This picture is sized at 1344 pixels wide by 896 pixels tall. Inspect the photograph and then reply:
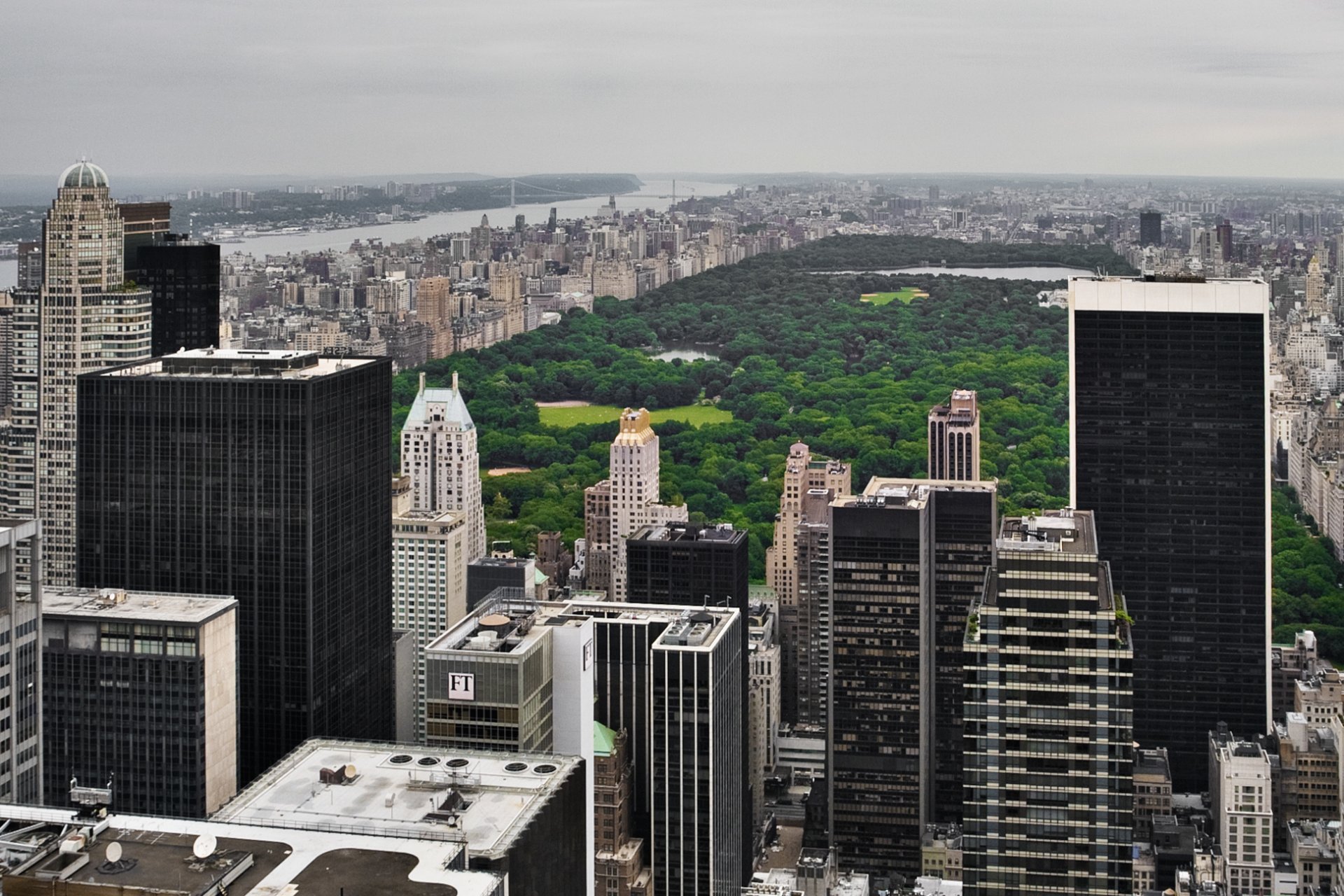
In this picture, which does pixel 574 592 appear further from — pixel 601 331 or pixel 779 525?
pixel 601 331

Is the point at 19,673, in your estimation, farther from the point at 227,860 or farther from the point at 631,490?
the point at 631,490

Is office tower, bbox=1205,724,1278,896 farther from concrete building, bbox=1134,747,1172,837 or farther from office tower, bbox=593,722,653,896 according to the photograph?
office tower, bbox=593,722,653,896

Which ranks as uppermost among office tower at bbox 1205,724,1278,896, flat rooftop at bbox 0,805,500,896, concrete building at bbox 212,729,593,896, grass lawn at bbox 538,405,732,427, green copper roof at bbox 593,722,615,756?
grass lawn at bbox 538,405,732,427

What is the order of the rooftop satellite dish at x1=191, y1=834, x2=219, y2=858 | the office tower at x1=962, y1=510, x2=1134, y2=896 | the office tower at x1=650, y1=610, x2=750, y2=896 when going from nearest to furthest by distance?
the rooftop satellite dish at x1=191, y1=834, x2=219, y2=858, the office tower at x1=962, y1=510, x2=1134, y2=896, the office tower at x1=650, y1=610, x2=750, y2=896

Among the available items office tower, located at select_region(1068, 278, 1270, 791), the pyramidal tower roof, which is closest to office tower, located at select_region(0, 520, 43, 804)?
office tower, located at select_region(1068, 278, 1270, 791)

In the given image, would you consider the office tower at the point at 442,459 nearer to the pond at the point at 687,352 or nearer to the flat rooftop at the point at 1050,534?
the pond at the point at 687,352
